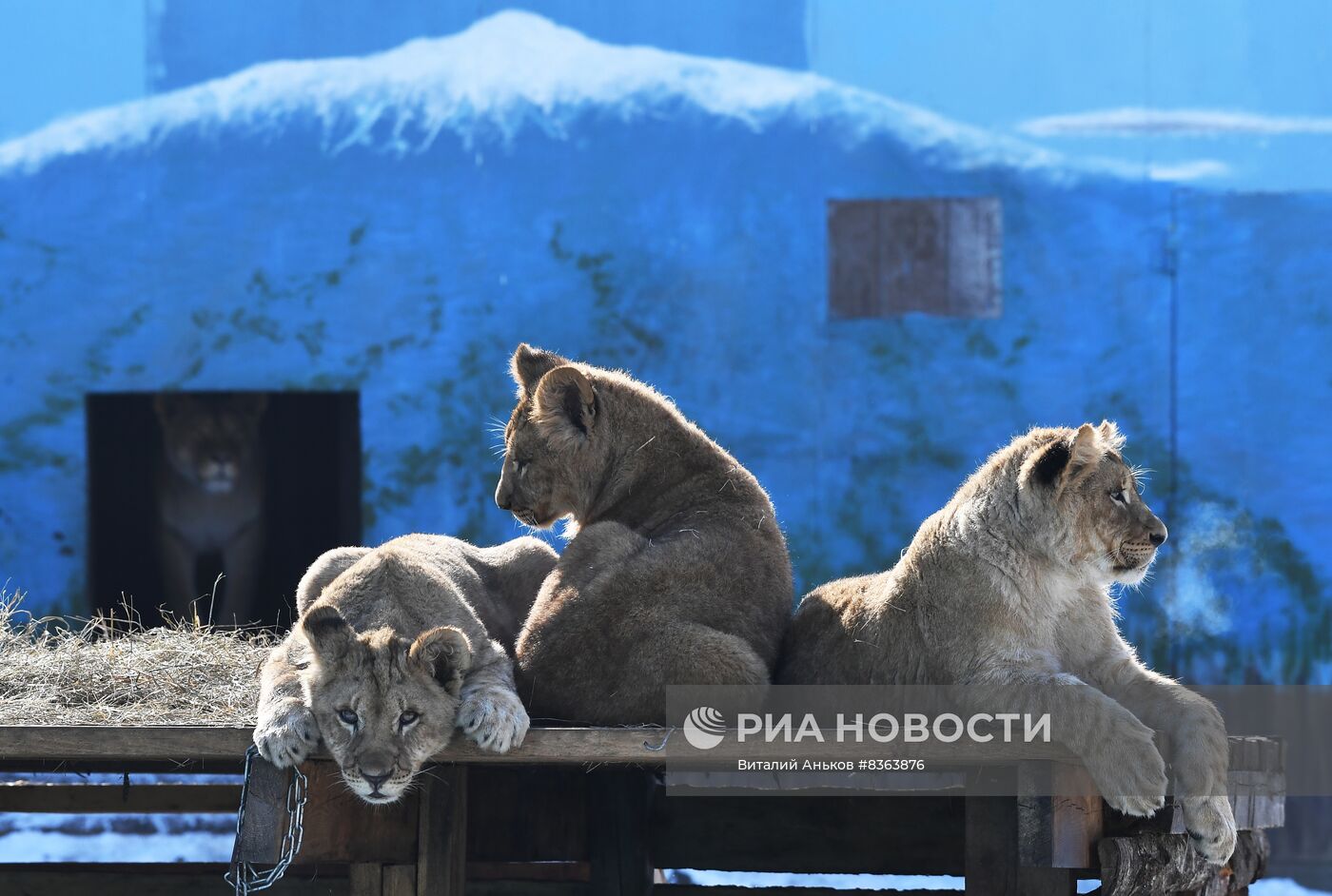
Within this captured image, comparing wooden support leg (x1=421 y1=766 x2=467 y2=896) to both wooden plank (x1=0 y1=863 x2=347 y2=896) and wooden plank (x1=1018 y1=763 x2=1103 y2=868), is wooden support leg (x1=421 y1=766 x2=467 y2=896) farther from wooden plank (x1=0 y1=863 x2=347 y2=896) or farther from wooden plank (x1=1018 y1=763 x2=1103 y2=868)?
wooden plank (x1=1018 y1=763 x2=1103 y2=868)

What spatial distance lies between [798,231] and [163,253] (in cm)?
449

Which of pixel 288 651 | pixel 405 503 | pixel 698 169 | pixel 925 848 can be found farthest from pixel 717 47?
pixel 288 651

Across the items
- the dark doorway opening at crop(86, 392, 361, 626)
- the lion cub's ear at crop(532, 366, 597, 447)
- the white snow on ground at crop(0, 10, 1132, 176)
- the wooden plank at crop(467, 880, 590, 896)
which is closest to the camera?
the lion cub's ear at crop(532, 366, 597, 447)

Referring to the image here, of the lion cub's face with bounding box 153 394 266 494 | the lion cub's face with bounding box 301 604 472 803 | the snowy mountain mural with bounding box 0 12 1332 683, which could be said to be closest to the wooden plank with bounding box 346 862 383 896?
the lion cub's face with bounding box 301 604 472 803

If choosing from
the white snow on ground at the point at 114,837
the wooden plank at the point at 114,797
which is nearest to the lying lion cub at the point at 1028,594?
the wooden plank at the point at 114,797

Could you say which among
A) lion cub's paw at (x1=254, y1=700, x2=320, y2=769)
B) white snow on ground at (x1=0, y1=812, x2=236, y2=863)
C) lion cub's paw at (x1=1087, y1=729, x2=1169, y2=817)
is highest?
lion cub's paw at (x1=254, y1=700, x2=320, y2=769)

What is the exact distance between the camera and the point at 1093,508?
16.3 ft

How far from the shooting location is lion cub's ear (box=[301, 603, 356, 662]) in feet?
14.8

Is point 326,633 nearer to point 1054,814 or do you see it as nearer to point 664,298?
point 1054,814

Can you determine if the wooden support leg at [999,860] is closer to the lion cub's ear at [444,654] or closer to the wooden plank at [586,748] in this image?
the wooden plank at [586,748]

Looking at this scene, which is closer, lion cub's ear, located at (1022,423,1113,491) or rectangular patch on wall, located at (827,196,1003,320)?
Answer: lion cub's ear, located at (1022,423,1113,491)

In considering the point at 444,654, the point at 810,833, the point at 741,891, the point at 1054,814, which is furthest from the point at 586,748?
the point at 741,891

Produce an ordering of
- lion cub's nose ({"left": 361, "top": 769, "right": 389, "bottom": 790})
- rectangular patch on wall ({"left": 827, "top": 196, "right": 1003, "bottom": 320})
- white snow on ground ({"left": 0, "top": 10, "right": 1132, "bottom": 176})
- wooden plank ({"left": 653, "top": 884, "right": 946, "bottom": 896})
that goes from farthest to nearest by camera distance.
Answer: white snow on ground ({"left": 0, "top": 10, "right": 1132, "bottom": 176}) < rectangular patch on wall ({"left": 827, "top": 196, "right": 1003, "bottom": 320}) < wooden plank ({"left": 653, "top": 884, "right": 946, "bottom": 896}) < lion cub's nose ({"left": 361, "top": 769, "right": 389, "bottom": 790})

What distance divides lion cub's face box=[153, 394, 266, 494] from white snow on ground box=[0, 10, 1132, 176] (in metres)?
2.69
